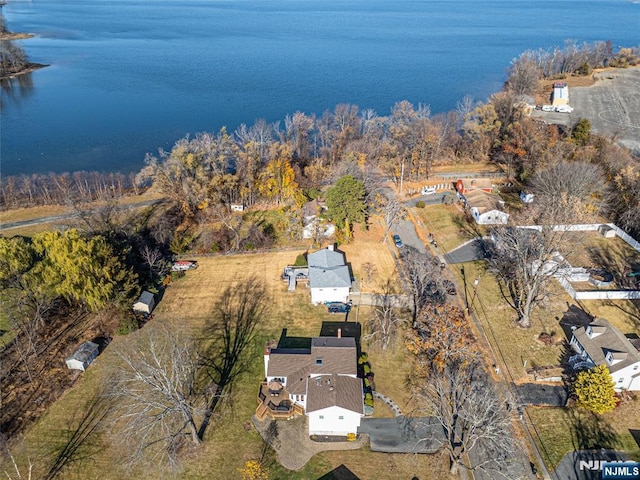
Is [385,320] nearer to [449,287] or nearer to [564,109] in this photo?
[449,287]

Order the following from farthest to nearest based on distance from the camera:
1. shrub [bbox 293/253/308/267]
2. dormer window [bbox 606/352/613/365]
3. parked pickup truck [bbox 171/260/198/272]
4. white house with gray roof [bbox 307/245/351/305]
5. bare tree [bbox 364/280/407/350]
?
shrub [bbox 293/253/308/267] → parked pickup truck [bbox 171/260/198/272] → white house with gray roof [bbox 307/245/351/305] → bare tree [bbox 364/280/407/350] → dormer window [bbox 606/352/613/365]

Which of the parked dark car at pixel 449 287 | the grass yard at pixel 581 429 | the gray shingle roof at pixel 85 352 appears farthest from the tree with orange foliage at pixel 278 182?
the grass yard at pixel 581 429

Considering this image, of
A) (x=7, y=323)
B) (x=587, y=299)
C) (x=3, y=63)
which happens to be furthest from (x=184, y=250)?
(x=3, y=63)

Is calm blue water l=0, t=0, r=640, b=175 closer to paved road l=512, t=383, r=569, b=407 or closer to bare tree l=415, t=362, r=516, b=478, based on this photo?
bare tree l=415, t=362, r=516, b=478

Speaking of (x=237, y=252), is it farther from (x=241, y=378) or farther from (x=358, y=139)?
(x=358, y=139)

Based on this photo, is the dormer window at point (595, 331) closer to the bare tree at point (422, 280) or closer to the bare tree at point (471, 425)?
the bare tree at point (471, 425)

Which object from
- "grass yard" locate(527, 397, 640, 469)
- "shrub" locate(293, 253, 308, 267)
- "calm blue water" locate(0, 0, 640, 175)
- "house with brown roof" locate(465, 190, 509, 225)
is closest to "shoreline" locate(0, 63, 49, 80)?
"calm blue water" locate(0, 0, 640, 175)

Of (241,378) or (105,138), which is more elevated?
(105,138)
